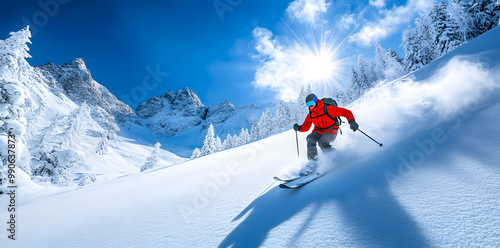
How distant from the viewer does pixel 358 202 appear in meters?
2.07

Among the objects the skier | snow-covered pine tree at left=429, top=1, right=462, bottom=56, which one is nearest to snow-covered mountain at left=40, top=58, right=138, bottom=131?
snow-covered pine tree at left=429, top=1, right=462, bottom=56

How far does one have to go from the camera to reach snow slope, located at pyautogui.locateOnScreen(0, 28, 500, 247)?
5.03ft

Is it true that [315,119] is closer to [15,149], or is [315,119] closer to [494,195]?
[494,195]

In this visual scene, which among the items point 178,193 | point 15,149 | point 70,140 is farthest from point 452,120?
point 70,140

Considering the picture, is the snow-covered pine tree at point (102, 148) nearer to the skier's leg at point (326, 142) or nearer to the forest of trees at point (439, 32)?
the forest of trees at point (439, 32)

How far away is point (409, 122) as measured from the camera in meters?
4.43

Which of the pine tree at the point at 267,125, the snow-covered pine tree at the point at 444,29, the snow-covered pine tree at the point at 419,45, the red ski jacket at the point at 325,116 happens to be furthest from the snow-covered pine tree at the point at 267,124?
the red ski jacket at the point at 325,116

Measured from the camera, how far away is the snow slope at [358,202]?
5.03 feet

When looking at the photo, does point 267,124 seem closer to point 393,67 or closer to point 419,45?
point 393,67

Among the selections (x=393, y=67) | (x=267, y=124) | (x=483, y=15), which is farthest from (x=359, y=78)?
(x=267, y=124)

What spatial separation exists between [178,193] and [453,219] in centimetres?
411

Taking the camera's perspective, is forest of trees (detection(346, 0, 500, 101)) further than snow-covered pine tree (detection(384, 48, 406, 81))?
No

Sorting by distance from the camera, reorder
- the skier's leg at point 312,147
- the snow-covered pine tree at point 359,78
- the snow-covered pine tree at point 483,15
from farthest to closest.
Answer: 1. the snow-covered pine tree at point 359,78
2. the snow-covered pine tree at point 483,15
3. the skier's leg at point 312,147

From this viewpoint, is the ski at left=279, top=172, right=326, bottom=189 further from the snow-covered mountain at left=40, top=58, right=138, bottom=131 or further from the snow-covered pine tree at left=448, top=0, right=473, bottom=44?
the snow-covered mountain at left=40, top=58, right=138, bottom=131
